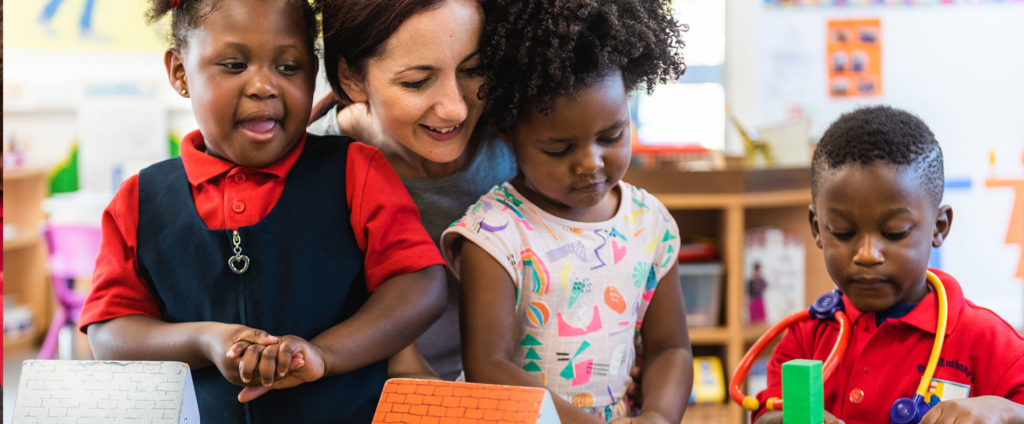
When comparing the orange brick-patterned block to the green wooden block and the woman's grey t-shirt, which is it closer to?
the green wooden block

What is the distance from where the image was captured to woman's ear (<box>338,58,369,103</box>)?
1173 mm

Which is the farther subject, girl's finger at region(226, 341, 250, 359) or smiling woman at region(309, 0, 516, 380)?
smiling woman at region(309, 0, 516, 380)

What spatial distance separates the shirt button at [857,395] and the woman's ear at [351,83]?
72 cm

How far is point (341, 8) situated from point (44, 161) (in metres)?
4.63

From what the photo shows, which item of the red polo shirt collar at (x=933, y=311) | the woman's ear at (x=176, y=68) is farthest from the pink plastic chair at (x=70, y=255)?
the red polo shirt collar at (x=933, y=311)

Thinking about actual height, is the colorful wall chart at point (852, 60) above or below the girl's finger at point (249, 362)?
above

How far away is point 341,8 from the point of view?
112 cm

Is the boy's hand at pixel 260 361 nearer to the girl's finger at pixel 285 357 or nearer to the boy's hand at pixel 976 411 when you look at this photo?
the girl's finger at pixel 285 357

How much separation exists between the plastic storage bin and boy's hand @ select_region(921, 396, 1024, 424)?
176cm

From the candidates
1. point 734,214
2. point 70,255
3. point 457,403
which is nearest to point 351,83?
point 457,403

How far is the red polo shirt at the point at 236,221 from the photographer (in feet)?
3.45

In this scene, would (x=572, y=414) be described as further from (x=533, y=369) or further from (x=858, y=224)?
(x=858, y=224)

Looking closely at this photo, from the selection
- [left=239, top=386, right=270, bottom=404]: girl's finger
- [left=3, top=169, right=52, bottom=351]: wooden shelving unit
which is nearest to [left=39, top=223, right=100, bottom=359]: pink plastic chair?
[left=3, top=169, right=52, bottom=351]: wooden shelving unit

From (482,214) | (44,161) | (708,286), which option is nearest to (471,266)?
(482,214)
